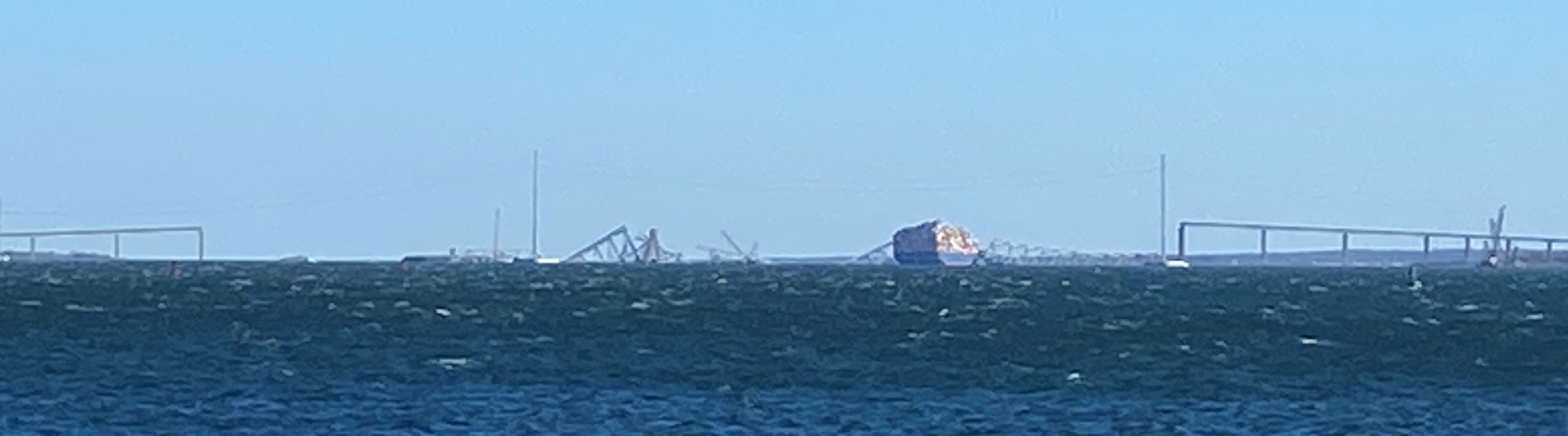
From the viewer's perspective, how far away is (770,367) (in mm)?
62438

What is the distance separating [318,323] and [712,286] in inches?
2437

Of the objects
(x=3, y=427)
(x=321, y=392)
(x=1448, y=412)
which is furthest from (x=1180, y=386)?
(x=3, y=427)

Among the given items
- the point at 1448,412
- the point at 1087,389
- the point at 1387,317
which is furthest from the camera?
the point at 1387,317

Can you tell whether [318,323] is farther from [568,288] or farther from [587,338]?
[568,288]

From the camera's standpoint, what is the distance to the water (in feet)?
156

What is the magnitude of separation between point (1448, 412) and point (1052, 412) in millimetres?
6086

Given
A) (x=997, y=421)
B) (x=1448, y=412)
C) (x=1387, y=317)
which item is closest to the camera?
(x=997, y=421)

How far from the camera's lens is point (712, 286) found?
146 m

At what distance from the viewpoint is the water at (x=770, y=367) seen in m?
47.7

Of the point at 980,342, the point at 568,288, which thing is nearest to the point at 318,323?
the point at 980,342

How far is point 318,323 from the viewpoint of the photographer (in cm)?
8462

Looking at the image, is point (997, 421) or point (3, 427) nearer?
point (3, 427)

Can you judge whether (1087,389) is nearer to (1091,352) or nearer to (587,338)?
(1091,352)

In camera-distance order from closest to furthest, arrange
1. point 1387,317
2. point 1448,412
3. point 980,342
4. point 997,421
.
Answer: point 997,421, point 1448,412, point 980,342, point 1387,317
